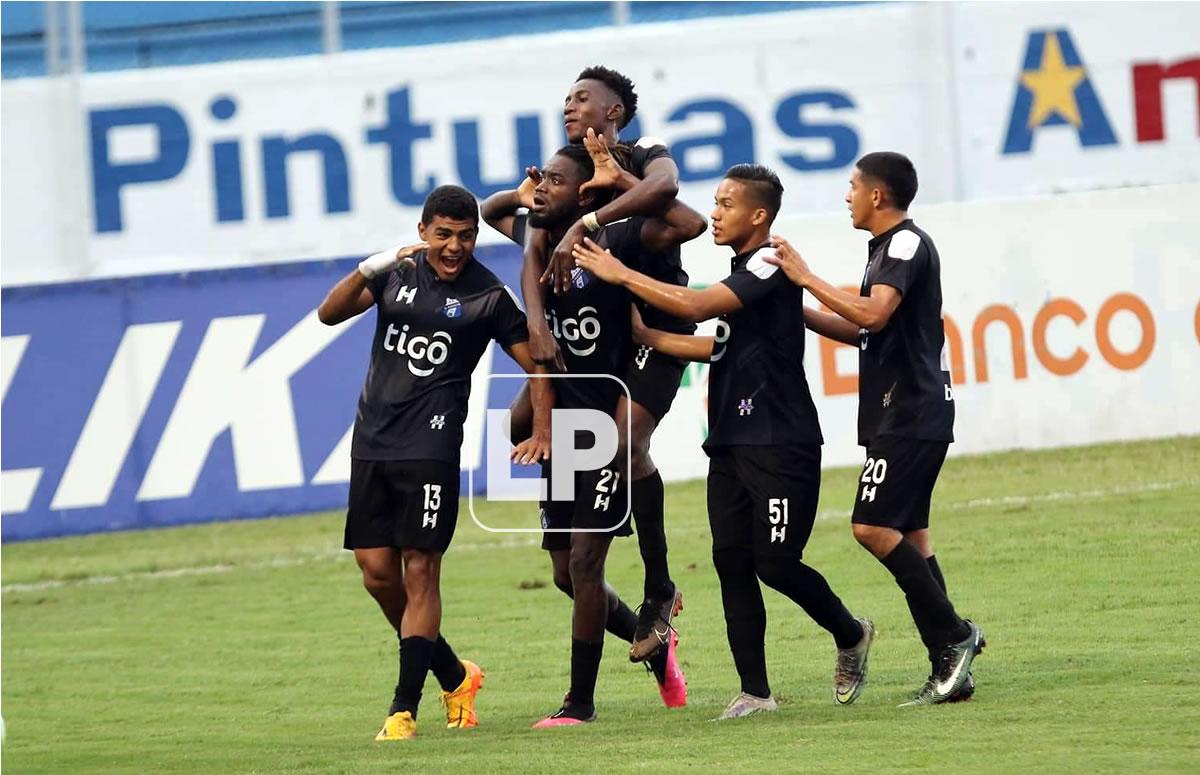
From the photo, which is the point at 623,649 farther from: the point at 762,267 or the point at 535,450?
the point at 762,267

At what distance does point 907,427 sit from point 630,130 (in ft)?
33.1

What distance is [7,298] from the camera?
16469 millimetres

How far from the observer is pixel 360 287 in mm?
8312

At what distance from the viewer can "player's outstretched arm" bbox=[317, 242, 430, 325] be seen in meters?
8.19

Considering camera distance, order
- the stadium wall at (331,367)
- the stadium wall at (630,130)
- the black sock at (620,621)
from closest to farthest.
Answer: the black sock at (620,621)
the stadium wall at (331,367)
the stadium wall at (630,130)

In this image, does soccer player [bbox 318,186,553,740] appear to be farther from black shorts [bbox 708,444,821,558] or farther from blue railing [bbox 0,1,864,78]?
blue railing [bbox 0,1,864,78]

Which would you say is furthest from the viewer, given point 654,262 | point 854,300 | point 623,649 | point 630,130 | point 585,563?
point 630,130

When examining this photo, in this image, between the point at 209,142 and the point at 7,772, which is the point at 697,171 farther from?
Answer: the point at 7,772

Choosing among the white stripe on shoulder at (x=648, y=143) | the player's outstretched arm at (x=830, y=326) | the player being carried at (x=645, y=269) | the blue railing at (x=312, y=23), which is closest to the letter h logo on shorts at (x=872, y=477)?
the player's outstretched arm at (x=830, y=326)

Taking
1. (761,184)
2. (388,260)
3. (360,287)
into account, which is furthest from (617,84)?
(360,287)

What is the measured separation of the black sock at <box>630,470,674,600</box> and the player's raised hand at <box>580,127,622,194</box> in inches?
50.3

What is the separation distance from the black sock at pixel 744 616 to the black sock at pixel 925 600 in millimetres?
542

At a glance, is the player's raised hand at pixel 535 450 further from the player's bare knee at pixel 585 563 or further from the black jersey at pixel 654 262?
the black jersey at pixel 654 262

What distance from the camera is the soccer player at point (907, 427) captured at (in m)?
7.89
